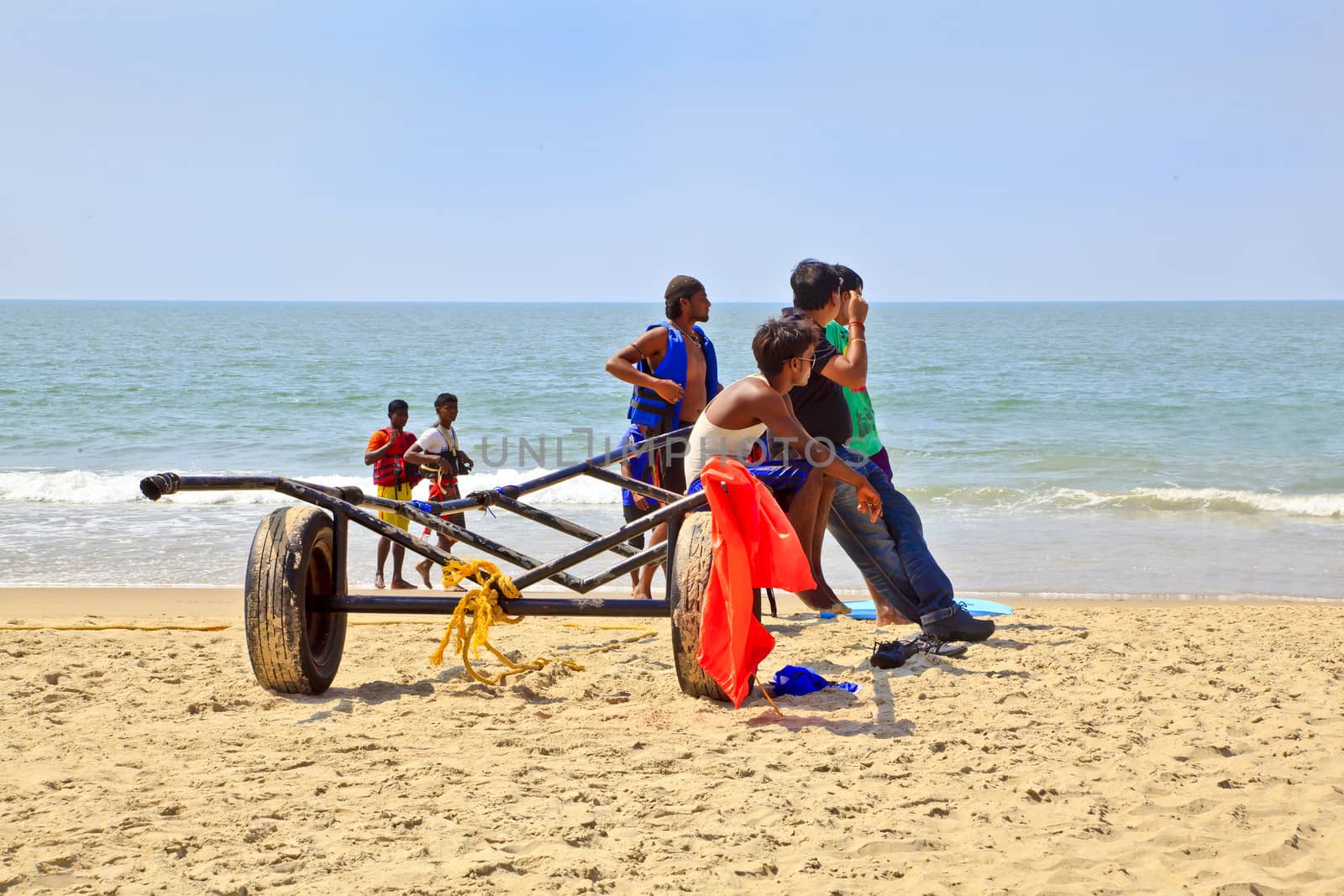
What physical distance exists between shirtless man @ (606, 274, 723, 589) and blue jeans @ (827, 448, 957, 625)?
3.44 ft

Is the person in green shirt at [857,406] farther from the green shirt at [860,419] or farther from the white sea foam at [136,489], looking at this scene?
the white sea foam at [136,489]

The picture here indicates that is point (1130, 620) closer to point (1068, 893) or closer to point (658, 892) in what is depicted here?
point (1068, 893)

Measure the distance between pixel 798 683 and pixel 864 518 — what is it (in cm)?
128

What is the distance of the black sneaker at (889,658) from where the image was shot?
5141 mm

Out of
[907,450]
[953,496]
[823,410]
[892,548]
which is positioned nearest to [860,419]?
[823,410]

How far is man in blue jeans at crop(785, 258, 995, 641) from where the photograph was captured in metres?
5.47

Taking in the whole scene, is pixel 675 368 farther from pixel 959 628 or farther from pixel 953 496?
pixel 953 496

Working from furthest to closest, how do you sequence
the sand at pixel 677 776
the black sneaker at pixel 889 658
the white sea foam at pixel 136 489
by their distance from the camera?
the white sea foam at pixel 136 489 < the black sneaker at pixel 889 658 < the sand at pixel 677 776

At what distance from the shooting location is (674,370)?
6.53 meters

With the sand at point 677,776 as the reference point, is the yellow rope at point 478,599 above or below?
above

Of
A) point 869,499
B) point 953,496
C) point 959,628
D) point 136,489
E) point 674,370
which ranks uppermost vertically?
point 674,370

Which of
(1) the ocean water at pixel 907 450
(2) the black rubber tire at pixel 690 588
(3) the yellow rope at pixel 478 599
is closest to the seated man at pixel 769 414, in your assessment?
(2) the black rubber tire at pixel 690 588

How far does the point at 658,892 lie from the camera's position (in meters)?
2.92

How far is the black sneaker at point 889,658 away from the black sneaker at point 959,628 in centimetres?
25
